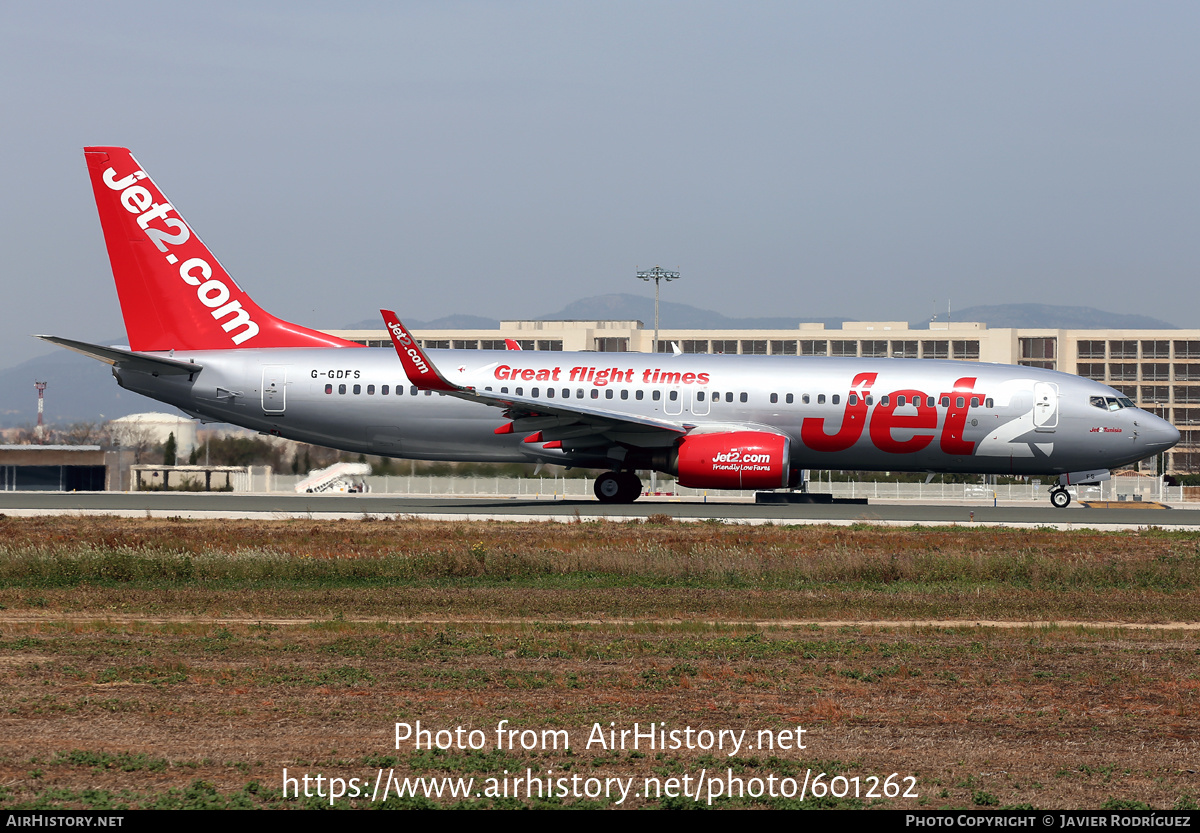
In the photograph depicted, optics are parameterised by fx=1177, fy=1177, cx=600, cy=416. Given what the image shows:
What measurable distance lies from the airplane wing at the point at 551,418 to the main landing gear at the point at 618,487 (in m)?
1.74

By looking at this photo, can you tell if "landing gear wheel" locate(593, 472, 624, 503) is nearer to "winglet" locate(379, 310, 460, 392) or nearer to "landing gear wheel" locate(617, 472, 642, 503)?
"landing gear wheel" locate(617, 472, 642, 503)

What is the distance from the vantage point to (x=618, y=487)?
107ft

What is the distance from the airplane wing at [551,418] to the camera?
28891mm

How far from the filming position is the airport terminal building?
127312 mm

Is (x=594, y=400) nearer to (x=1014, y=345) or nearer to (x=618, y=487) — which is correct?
(x=618, y=487)

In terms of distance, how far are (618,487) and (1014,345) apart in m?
106

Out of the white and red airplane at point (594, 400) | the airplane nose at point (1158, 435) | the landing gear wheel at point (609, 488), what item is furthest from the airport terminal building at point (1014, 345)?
the airplane nose at point (1158, 435)

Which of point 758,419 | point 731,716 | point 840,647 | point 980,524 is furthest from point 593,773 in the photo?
point 758,419

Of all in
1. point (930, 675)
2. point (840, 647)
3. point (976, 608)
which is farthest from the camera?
point (976, 608)

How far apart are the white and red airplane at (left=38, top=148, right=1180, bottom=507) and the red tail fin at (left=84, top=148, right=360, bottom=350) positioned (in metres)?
0.05

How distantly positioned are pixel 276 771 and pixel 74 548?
13.6 metres

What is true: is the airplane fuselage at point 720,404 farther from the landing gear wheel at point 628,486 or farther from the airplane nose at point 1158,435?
the landing gear wheel at point 628,486

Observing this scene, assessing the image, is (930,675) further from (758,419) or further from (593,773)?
(758,419)
